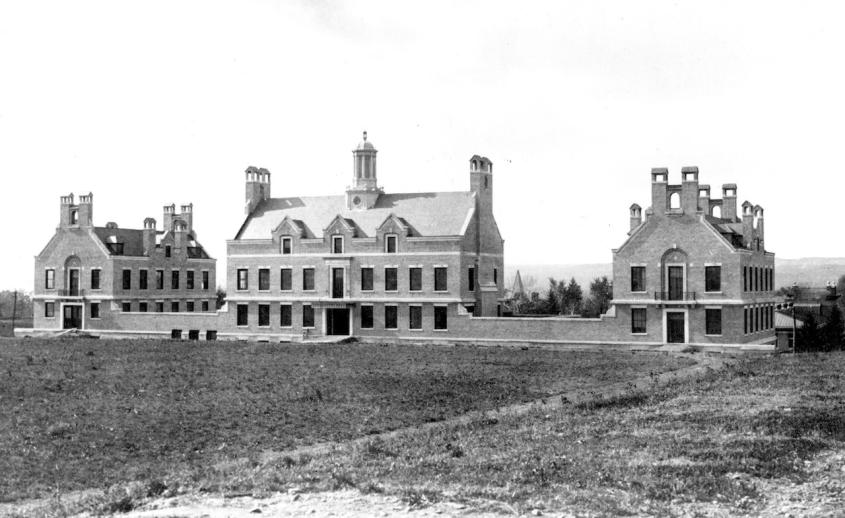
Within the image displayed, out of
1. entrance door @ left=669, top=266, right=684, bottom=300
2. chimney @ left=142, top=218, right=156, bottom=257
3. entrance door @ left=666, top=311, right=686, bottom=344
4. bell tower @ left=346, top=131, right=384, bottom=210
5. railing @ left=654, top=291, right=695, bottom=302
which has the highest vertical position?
bell tower @ left=346, top=131, right=384, bottom=210

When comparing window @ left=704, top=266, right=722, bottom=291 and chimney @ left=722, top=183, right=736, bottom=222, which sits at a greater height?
chimney @ left=722, top=183, right=736, bottom=222

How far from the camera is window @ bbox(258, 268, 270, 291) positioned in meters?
63.4

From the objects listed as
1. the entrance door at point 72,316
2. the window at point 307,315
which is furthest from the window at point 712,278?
the entrance door at point 72,316

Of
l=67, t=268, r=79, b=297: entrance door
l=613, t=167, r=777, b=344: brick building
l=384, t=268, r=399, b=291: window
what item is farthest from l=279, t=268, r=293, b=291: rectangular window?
l=613, t=167, r=777, b=344: brick building

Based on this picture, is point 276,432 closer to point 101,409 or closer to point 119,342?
point 101,409

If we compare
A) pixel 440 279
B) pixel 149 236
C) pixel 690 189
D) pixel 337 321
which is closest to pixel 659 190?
pixel 690 189

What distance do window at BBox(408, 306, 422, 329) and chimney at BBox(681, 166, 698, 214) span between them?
17461 millimetres

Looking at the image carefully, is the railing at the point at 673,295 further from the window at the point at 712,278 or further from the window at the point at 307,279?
the window at the point at 307,279

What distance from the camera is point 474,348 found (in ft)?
172

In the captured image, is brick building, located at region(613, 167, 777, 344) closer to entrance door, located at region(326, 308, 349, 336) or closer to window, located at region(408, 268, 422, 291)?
window, located at region(408, 268, 422, 291)

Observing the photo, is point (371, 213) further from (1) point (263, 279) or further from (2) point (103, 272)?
(2) point (103, 272)

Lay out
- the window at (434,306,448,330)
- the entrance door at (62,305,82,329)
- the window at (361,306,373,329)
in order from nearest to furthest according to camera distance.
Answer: the window at (434,306,448,330)
the window at (361,306,373,329)
the entrance door at (62,305,82,329)

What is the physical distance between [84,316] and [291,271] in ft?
59.6

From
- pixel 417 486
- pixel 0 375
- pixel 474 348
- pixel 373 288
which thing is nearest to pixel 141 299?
pixel 373 288
